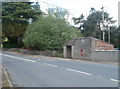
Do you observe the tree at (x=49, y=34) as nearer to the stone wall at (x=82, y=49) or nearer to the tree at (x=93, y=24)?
the stone wall at (x=82, y=49)

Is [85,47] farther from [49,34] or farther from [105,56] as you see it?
[49,34]

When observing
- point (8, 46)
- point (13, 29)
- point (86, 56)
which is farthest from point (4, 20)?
point (86, 56)

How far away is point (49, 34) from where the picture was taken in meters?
36.0

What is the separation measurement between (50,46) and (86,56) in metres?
9.17

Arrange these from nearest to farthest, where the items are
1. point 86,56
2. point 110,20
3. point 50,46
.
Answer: point 86,56 → point 50,46 → point 110,20

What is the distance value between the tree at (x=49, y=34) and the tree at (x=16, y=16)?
830cm

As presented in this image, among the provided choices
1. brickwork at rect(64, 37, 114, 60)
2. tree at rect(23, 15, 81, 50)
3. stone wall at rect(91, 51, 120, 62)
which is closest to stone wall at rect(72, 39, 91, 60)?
brickwork at rect(64, 37, 114, 60)

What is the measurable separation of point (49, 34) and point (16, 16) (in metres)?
12.8

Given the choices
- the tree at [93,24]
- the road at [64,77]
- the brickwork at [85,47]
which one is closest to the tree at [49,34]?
the brickwork at [85,47]

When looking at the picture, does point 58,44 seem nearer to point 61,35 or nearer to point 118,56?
point 61,35

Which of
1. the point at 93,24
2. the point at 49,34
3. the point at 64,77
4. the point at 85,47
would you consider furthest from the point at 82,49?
the point at 93,24

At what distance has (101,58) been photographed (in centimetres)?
2594

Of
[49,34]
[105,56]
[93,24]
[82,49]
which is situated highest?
[93,24]

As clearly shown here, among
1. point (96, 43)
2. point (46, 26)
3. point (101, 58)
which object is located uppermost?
point (46, 26)
